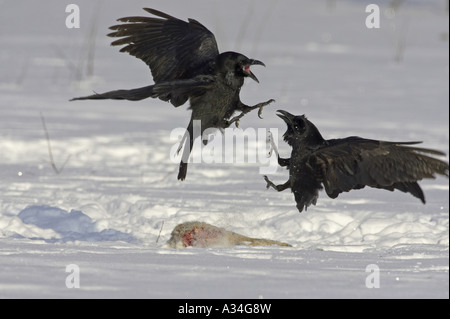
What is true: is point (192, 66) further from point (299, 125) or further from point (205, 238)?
point (205, 238)

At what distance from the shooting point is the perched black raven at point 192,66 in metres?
→ 5.55

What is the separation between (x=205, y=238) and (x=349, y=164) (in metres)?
0.98

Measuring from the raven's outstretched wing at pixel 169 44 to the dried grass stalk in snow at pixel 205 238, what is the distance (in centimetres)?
102

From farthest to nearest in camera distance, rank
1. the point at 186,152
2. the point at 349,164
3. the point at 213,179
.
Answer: the point at 213,179 < the point at 186,152 < the point at 349,164

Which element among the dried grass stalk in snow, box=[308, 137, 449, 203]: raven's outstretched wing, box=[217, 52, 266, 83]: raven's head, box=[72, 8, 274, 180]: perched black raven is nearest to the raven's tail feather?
box=[72, 8, 274, 180]: perched black raven

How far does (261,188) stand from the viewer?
24.0 feet

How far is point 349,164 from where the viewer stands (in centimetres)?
527

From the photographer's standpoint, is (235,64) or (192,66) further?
(192,66)

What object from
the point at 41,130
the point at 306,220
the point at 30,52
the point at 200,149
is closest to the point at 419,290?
the point at 306,220

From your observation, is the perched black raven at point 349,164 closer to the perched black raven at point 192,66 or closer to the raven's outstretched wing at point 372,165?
the raven's outstretched wing at point 372,165

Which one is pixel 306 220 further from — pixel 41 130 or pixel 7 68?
pixel 7 68

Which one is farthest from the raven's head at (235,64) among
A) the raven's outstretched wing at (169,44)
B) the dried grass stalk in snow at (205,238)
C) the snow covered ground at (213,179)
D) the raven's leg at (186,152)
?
the snow covered ground at (213,179)

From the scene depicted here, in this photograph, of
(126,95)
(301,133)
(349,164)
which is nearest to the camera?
(126,95)

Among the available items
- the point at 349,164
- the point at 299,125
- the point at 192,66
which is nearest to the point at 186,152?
the point at 192,66
